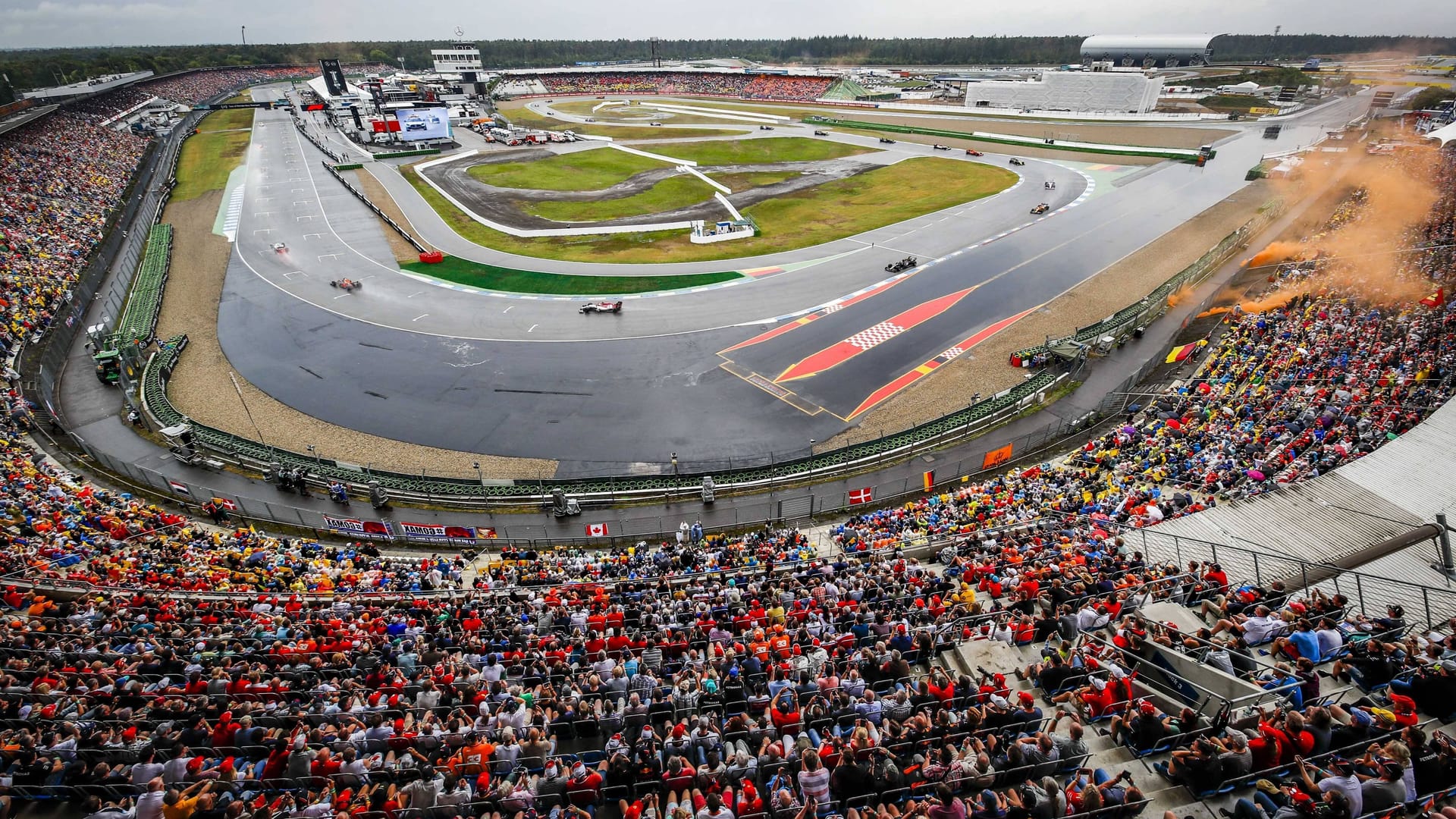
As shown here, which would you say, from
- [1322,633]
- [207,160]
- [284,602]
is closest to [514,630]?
[284,602]

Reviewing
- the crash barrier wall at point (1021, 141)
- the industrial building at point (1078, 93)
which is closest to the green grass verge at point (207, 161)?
the crash barrier wall at point (1021, 141)

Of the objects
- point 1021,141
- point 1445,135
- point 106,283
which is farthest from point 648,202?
point 1445,135

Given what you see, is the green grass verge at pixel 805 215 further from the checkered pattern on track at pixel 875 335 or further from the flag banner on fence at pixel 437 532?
the flag banner on fence at pixel 437 532

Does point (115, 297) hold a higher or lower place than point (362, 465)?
higher

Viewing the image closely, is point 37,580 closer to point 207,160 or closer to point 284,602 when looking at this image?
point 284,602

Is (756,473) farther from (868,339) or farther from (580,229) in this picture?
(580,229)

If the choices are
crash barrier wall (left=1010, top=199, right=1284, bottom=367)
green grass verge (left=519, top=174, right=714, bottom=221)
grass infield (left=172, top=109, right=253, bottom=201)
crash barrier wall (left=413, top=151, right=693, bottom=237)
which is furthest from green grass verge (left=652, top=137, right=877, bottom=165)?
grass infield (left=172, top=109, right=253, bottom=201)
